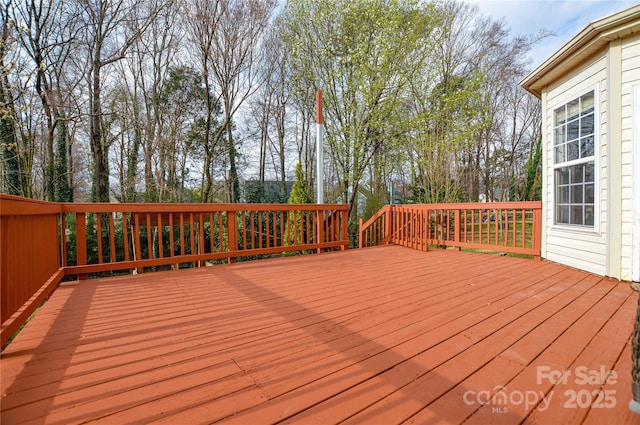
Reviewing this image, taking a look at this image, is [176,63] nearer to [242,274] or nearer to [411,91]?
[411,91]

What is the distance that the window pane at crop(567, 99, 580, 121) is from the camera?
11.6 feet

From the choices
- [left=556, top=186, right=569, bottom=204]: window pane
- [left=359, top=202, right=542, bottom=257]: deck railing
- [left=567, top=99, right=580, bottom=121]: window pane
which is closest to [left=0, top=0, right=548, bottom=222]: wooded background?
[left=359, top=202, right=542, bottom=257]: deck railing

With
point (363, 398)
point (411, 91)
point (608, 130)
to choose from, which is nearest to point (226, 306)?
point (363, 398)

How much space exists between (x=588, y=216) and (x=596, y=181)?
17.0 inches

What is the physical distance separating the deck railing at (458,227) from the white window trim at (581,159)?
1.25ft

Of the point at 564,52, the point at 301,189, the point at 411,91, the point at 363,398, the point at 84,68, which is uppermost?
the point at 84,68

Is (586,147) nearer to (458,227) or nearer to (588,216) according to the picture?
(588,216)

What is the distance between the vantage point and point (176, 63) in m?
10.3

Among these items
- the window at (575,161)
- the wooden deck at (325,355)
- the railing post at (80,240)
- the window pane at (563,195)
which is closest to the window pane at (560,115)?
the window at (575,161)

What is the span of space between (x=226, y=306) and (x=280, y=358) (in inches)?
37.9

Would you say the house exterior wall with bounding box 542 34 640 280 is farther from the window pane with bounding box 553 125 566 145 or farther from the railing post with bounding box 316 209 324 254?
the railing post with bounding box 316 209 324 254

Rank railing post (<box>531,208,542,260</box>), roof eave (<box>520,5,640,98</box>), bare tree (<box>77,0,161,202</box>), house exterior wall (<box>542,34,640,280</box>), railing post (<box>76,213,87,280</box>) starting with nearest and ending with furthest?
roof eave (<box>520,5,640,98</box>), house exterior wall (<box>542,34,640,280</box>), railing post (<box>76,213,87,280</box>), railing post (<box>531,208,542,260</box>), bare tree (<box>77,0,161,202</box>)

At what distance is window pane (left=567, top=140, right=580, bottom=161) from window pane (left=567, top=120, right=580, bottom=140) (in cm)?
7

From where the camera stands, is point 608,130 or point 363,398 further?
point 608,130
